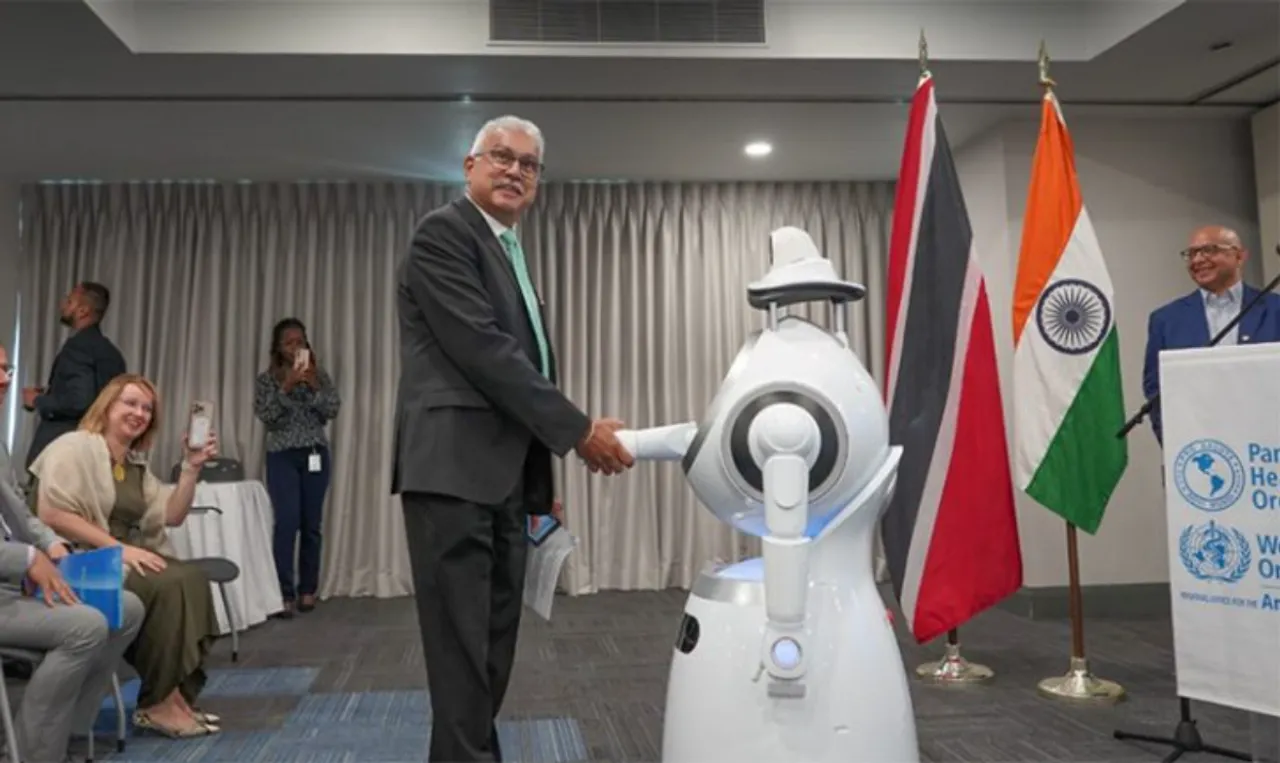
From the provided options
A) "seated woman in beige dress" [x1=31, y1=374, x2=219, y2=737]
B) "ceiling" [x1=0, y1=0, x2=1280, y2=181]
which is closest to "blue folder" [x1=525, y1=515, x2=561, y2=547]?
"seated woman in beige dress" [x1=31, y1=374, x2=219, y2=737]

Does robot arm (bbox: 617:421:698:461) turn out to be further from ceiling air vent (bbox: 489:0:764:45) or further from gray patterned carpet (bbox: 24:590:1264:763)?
ceiling air vent (bbox: 489:0:764:45)

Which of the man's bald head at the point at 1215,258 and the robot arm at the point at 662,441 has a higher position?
the man's bald head at the point at 1215,258

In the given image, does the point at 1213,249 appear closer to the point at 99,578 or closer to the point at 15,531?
the point at 99,578

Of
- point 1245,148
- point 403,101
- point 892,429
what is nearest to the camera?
point 892,429

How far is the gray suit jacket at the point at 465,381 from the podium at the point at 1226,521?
1475 millimetres

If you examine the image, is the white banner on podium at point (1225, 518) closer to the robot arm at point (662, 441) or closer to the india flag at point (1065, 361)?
the india flag at point (1065, 361)

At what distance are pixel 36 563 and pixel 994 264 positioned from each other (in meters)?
4.03

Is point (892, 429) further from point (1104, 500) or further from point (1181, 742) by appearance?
point (1181, 742)

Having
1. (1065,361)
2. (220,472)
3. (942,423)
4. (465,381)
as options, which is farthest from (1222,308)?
(220,472)

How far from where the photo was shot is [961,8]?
3.53 m

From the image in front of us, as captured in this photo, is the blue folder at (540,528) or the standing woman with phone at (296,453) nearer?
the blue folder at (540,528)

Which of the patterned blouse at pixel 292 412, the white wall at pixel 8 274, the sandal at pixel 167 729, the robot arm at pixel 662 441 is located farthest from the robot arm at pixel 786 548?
the white wall at pixel 8 274

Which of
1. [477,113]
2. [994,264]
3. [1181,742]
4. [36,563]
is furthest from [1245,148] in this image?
[36,563]

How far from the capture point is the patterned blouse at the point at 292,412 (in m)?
4.54
